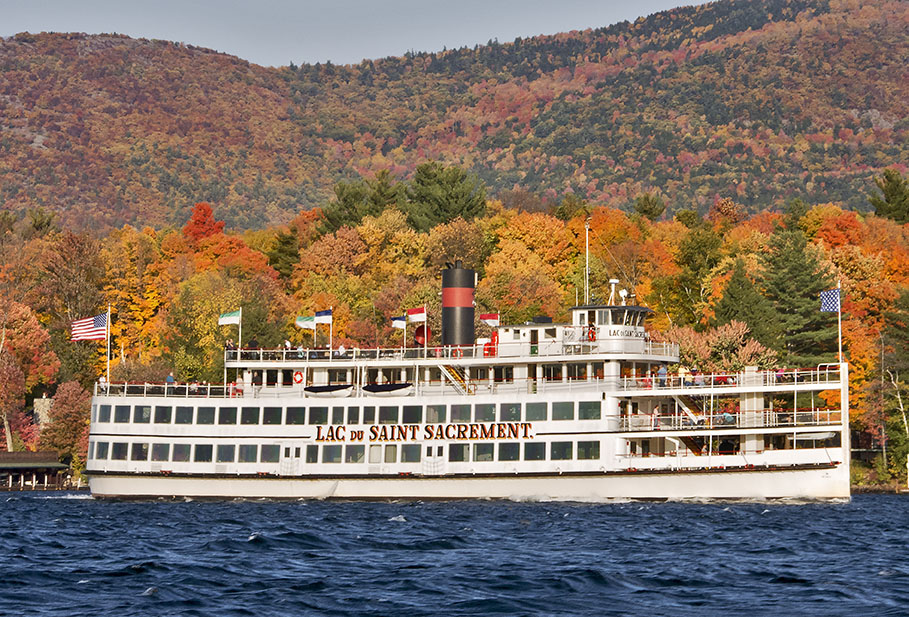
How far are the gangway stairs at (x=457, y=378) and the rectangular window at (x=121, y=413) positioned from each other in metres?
14.4

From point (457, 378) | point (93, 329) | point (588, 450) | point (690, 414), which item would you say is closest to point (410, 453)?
point (457, 378)

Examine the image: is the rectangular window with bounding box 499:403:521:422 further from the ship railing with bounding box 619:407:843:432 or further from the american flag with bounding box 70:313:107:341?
the american flag with bounding box 70:313:107:341

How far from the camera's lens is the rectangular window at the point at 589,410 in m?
57.1

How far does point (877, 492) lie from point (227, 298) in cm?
4990

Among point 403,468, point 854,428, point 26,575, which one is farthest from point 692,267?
point 26,575

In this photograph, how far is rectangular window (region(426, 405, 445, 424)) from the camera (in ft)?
194

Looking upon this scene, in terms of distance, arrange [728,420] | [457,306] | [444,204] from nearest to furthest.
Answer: [728,420]
[457,306]
[444,204]

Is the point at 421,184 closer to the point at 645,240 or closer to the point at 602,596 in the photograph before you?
the point at 645,240

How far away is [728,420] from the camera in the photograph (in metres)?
56.2

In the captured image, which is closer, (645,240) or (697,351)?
(697,351)

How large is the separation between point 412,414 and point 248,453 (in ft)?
25.0

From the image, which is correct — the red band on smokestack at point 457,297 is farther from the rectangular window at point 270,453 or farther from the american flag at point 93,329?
the american flag at point 93,329

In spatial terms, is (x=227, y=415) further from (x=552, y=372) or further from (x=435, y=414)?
(x=552, y=372)

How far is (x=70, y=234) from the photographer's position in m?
116
